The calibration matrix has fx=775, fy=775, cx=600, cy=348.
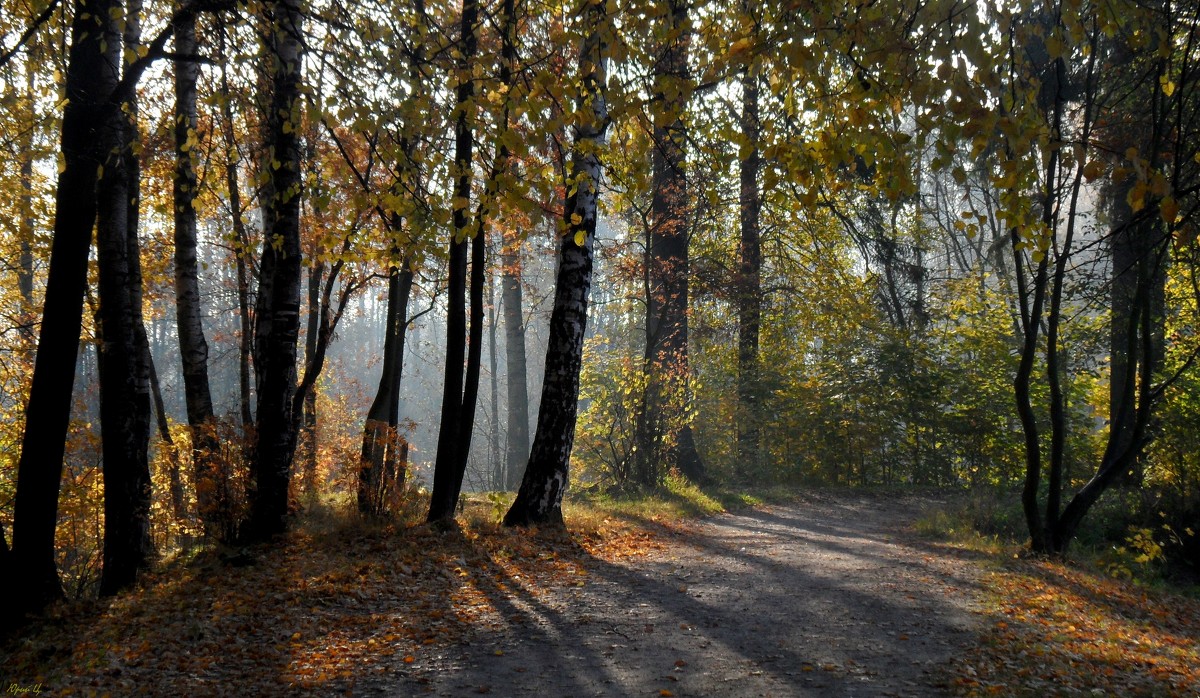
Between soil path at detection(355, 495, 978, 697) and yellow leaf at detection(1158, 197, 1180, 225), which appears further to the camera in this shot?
soil path at detection(355, 495, 978, 697)

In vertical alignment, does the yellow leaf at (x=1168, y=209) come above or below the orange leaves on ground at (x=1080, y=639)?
above

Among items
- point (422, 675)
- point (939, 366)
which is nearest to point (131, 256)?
point (422, 675)

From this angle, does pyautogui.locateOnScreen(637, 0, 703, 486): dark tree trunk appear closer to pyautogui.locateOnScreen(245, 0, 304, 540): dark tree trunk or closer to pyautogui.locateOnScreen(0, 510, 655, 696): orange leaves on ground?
pyautogui.locateOnScreen(0, 510, 655, 696): orange leaves on ground

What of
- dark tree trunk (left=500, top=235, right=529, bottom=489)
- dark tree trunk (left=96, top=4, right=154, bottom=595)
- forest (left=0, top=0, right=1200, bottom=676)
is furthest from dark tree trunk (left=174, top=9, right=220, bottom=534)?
dark tree trunk (left=500, top=235, right=529, bottom=489)

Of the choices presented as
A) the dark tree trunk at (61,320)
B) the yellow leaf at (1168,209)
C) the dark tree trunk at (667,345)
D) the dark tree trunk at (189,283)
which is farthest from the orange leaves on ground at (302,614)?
the dark tree trunk at (667,345)

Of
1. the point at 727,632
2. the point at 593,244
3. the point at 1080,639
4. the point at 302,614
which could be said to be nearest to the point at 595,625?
the point at 727,632

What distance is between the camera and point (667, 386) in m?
13.5

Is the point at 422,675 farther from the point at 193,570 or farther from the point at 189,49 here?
the point at 189,49

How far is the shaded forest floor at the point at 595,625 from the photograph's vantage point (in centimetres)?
435

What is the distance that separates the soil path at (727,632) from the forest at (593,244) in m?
2.26

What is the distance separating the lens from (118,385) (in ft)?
22.0

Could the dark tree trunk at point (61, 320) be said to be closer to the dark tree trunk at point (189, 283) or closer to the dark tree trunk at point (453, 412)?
the dark tree trunk at point (189, 283)

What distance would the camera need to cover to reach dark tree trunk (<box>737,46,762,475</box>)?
16.9 meters

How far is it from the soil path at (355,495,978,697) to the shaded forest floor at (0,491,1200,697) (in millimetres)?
20
